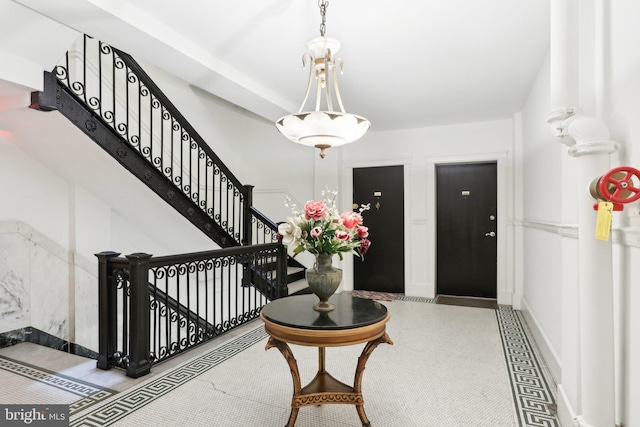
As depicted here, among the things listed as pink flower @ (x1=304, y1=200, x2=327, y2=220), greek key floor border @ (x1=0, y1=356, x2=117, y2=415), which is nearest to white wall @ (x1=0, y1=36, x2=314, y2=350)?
greek key floor border @ (x1=0, y1=356, x2=117, y2=415)

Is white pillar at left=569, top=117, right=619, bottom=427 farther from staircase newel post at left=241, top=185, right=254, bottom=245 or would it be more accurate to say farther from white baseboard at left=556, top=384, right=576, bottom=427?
staircase newel post at left=241, top=185, right=254, bottom=245

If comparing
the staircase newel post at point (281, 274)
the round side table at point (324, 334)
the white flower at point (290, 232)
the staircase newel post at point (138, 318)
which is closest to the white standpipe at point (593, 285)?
the round side table at point (324, 334)

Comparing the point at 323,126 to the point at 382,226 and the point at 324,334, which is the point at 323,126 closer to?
the point at 324,334

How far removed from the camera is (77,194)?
13.4 feet

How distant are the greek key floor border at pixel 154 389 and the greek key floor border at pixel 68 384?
10 centimetres

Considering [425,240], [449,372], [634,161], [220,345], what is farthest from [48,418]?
[425,240]

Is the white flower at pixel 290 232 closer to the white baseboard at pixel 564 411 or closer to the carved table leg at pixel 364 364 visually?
the carved table leg at pixel 364 364

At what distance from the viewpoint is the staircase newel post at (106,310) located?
9.05 ft

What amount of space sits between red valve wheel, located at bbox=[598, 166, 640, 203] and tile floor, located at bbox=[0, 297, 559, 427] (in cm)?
151

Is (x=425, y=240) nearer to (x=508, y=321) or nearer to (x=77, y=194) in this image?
(x=508, y=321)

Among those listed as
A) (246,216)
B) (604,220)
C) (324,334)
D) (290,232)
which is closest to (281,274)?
(246,216)

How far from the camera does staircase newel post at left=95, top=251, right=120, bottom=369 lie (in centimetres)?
276

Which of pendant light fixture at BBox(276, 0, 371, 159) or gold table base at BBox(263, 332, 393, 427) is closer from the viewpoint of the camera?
gold table base at BBox(263, 332, 393, 427)

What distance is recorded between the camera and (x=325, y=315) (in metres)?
2.05
